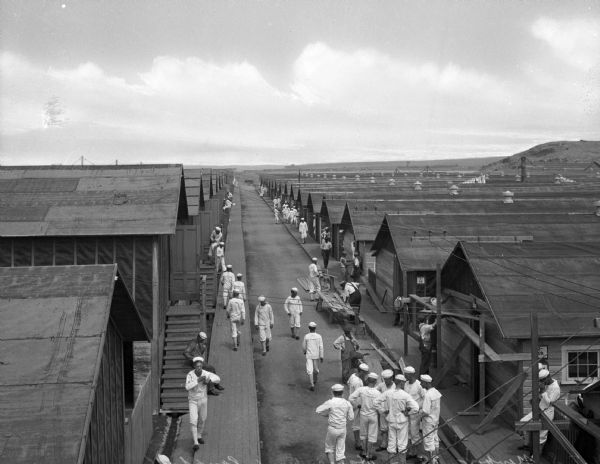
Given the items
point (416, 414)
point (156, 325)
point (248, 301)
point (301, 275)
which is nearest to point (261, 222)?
point (301, 275)

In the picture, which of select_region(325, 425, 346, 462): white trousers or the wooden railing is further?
select_region(325, 425, 346, 462): white trousers

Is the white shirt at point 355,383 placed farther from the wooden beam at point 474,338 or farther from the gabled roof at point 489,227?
the gabled roof at point 489,227

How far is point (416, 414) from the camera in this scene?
12.9m

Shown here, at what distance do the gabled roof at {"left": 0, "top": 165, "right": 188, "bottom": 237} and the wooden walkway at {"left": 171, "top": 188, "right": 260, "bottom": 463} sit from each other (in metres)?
4.31

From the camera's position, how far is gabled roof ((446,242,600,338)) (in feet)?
48.0

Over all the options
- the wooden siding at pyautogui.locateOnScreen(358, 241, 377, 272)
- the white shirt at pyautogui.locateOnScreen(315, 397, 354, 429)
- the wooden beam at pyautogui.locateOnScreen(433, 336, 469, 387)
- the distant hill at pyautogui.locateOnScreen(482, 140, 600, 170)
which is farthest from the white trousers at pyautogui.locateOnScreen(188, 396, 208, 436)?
the distant hill at pyautogui.locateOnScreen(482, 140, 600, 170)

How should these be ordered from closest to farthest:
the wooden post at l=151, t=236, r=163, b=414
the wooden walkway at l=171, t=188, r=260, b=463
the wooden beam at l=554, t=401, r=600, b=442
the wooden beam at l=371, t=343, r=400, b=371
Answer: the wooden beam at l=554, t=401, r=600, b=442, the wooden walkway at l=171, t=188, r=260, b=463, the wooden post at l=151, t=236, r=163, b=414, the wooden beam at l=371, t=343, r=400, b=371

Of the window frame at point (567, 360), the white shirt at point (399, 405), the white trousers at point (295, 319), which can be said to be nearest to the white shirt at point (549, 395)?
the window frame at point (567, 360)

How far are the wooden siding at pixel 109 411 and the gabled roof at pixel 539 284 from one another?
26.3 feet

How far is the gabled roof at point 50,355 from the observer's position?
6.10 m

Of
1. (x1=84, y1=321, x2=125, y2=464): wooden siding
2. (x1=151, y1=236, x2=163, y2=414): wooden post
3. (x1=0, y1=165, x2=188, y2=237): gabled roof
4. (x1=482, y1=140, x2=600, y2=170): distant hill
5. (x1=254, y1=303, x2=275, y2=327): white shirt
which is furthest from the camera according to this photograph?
(x1=482, y1=140, x2=600, y2=170): distant hill

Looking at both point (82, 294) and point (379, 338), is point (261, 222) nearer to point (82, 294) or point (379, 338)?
point (379, 338)

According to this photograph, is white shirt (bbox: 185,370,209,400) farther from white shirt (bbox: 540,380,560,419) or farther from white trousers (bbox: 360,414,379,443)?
white shirt (bbox: 540,380,560,419)

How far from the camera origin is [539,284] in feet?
51.7
